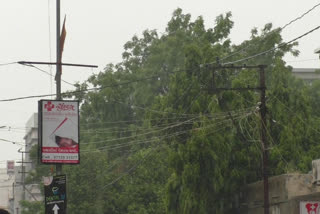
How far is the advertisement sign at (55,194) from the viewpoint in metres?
22.1

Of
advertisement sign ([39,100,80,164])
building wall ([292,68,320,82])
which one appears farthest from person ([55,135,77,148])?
building wall ([292,68,320,82])

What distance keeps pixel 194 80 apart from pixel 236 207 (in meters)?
6.75

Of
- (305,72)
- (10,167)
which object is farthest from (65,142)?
(10,167)

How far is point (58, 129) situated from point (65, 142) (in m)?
0.47

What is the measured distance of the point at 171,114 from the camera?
3797cm

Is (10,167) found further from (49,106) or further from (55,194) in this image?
(55,194)

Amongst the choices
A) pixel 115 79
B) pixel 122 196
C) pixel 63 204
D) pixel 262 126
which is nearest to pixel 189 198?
pixel 262 126

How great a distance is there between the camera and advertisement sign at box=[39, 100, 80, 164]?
74.1ft

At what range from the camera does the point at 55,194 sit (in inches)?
875

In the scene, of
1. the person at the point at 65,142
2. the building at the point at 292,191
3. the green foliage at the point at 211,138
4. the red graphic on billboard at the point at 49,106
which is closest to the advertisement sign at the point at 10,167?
the green foliage at the point at 211,138

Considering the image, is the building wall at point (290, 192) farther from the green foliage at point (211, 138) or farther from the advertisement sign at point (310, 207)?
the advertisement sign at point (310, 207)

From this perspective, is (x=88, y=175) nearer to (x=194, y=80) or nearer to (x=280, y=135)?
(x=194, y=80)

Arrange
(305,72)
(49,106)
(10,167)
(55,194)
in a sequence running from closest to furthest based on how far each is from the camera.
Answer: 1. (55,194)
2. (49,106)
3. (305,72)
4. (10,167)

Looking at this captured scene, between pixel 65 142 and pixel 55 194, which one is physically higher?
pixel 65 142
